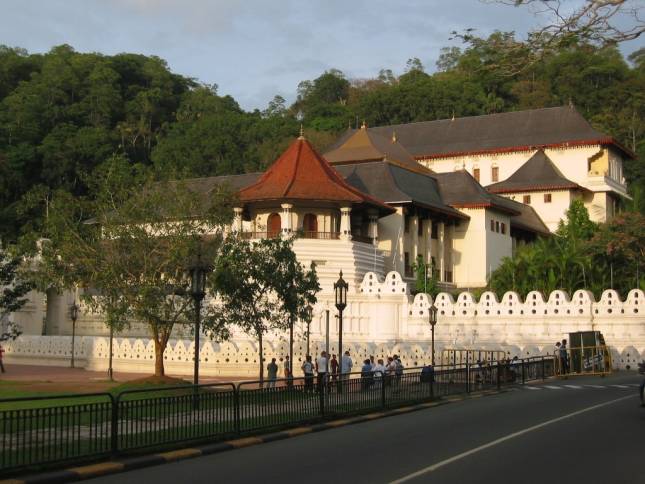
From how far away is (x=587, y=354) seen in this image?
35500mm

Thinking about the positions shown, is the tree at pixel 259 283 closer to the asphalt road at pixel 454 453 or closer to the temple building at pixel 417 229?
the temple building at pixel 417 229

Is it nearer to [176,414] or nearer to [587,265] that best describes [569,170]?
[587,265]

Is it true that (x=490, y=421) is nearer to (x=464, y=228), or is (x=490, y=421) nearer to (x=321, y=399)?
(x=321, y=399)

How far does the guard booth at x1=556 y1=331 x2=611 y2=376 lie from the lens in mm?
35125

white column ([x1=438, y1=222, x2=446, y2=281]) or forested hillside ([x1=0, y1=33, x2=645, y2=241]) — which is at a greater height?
forested hillside ([x1=0, y1=33, x2=645, y2=241])

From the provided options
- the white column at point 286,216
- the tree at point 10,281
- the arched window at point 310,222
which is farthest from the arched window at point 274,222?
the tree at point 10,281

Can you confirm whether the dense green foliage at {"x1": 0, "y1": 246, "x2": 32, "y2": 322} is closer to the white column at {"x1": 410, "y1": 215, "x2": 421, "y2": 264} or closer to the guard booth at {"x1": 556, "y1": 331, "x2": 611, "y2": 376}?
the guard booth at {"x1": 556, "y1": 331, "x2": 611, "y2": 376}

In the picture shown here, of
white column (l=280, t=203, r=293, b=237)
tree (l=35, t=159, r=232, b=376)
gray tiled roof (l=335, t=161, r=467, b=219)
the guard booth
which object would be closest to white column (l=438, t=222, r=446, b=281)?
gray tiled roof (l=335, t=161, r=467, b=219)

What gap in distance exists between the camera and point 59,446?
42.1ft

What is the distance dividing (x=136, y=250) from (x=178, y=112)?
82.3m

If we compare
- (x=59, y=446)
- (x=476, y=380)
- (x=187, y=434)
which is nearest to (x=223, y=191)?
(x=476, y=380)

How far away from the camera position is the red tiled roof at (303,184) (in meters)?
48.8

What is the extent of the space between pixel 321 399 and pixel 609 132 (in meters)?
78.7

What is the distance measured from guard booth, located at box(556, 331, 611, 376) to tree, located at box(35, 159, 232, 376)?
13.4m
